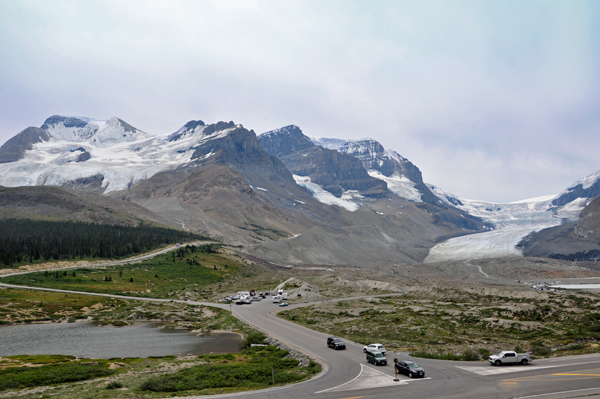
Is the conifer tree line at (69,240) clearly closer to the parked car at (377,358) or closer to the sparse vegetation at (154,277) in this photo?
the sparse vegetation at (154,277)

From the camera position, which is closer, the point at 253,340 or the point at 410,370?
the point at 410,370

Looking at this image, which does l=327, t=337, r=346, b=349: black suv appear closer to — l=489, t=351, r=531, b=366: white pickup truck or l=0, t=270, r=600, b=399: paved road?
l=0, t=270, r=600, b=399: paved road

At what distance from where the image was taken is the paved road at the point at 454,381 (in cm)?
2606

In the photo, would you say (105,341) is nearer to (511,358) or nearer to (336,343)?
(336,343)

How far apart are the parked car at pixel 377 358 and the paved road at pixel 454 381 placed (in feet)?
1.89

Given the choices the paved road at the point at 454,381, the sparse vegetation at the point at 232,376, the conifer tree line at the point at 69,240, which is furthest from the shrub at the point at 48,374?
the conifer tree line at the point at 69,240

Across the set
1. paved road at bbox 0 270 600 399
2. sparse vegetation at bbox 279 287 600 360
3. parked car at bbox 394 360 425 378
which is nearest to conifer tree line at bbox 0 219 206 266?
sparse vegetation at bbox 279 287 600 360

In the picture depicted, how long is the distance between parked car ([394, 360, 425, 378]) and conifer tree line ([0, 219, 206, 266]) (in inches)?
4755

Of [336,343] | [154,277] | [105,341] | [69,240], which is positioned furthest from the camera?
[69,240]

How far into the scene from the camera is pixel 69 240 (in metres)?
142

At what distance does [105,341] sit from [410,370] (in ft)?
155

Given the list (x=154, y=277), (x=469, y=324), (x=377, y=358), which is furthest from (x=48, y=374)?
(x=154, y=277)

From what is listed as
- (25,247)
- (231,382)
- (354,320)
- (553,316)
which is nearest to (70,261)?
(25,247)

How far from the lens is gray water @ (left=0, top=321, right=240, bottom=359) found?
5309 centimetres
